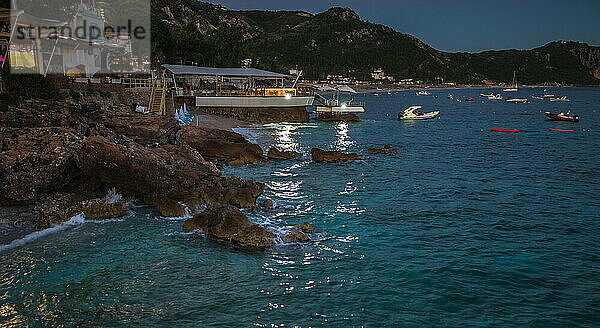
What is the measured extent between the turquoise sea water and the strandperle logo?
23.0 meters

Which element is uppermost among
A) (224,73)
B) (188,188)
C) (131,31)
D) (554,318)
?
(131,31)

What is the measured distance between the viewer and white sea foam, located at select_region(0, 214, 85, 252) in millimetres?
15298

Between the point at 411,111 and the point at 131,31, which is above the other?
the point at 131,31

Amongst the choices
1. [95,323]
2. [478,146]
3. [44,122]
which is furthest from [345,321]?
[478,146]

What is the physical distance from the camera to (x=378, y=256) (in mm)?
15414

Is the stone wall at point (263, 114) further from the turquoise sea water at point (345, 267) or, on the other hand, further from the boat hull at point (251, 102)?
the turquoise sea water at point (345, 267)

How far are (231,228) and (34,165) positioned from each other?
10.3 metres

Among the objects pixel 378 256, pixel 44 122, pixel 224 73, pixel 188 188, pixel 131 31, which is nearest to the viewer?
pixel 378 256

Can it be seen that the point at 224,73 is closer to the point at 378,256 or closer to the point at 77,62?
the point at 77,62

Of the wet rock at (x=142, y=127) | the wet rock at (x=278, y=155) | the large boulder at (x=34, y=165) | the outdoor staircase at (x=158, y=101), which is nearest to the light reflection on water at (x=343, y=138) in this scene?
the wet rock at (x=278, y=155)

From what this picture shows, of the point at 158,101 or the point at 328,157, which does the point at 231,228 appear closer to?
the point at 328,157

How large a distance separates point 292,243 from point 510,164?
2555 cm

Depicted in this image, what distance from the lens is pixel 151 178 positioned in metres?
20.4

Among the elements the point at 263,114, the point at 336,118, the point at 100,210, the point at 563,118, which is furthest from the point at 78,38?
the point at 563,118
